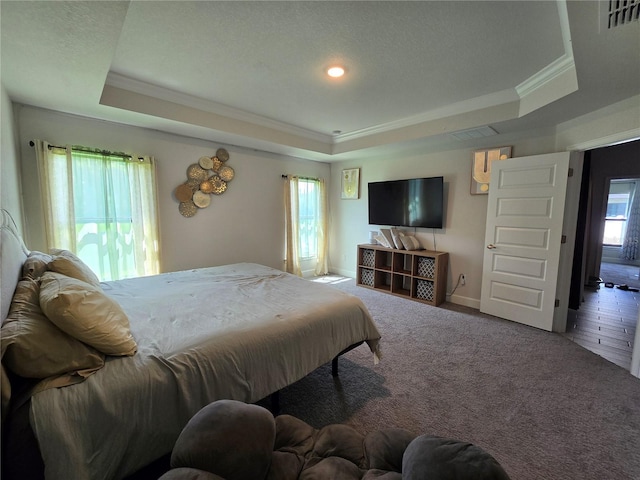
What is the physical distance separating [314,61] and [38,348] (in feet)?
8.43

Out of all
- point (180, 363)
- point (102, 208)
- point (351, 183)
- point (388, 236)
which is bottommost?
point (180, 363)

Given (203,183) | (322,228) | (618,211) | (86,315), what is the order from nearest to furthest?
(86,315) → (203,183) → (322,228) → (618,211)

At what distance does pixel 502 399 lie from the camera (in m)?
1.98

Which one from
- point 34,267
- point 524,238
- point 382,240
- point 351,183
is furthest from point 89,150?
point 524,238

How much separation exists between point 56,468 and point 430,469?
1.25 meters

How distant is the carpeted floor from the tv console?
118 cm

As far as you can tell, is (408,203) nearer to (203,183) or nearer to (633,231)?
(203,183)

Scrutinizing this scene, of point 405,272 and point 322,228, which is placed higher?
point 322,228

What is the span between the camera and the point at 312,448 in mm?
1102

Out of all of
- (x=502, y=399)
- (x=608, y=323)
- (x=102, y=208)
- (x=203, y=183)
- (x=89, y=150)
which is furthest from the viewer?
(x=203, y=183)

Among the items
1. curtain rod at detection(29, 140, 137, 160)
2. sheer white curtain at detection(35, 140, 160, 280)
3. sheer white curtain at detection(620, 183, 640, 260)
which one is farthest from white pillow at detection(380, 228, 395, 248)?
sheer white curtain at detection(620, 183, 640, 260)

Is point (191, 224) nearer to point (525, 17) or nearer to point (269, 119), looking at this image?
point (269, 119)

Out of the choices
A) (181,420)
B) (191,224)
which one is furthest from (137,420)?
(191,224)

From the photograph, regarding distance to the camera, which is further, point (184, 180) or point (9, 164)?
point (184, 180)
